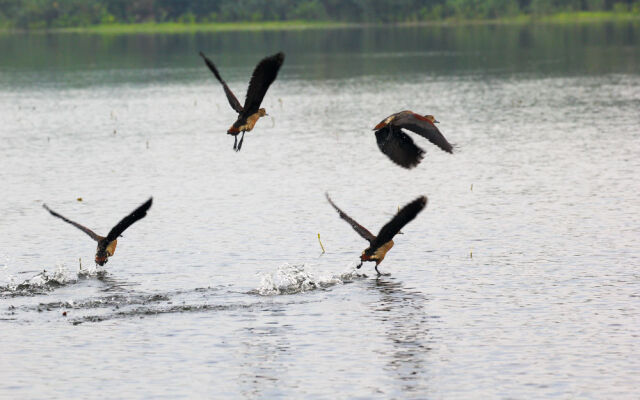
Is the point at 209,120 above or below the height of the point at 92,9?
below

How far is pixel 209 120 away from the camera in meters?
51.8

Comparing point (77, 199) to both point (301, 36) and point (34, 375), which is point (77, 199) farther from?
point (301, 36)

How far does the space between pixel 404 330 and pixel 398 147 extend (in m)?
3.39

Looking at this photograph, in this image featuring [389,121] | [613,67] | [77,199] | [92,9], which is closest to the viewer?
[389,121]

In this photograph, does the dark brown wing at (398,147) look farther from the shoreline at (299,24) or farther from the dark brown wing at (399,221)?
the shoreline at (299,24)

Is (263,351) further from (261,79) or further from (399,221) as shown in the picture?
(261,79)

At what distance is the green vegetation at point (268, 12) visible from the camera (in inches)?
5197

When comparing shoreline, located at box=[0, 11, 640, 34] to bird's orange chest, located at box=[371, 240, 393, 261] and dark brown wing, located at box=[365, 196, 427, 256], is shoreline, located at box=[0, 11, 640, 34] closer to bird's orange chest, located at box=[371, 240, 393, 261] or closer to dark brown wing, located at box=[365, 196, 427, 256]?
bird's orange chest, located at box=[371, 240, 393, 261]

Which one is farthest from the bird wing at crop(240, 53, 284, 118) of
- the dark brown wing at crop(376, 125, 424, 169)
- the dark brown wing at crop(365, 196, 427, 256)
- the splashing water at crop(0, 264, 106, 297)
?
the splashing water at crop(0, 264, 106, 297)

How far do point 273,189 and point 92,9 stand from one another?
12942 cm

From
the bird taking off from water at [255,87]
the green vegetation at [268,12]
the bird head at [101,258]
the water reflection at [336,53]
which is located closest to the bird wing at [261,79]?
the bird taking off from water at [255,87]

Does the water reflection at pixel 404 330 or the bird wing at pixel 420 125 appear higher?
the bird wing at pixel 420 125

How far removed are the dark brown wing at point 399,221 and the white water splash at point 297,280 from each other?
1353 millimetres

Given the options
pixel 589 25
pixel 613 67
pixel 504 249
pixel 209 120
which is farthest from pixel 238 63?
pixel 504 249
